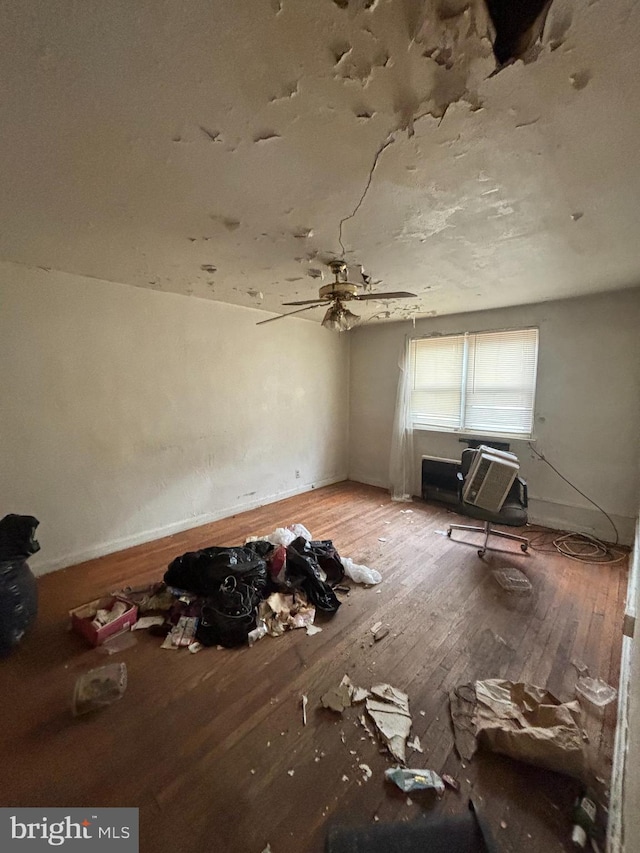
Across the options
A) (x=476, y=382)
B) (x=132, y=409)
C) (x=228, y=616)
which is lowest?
(x=228, y=616)

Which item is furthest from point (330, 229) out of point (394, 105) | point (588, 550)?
point (588, 550)

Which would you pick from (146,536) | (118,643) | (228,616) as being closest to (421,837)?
(228,616)

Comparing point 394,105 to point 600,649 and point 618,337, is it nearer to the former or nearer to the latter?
point 600,649

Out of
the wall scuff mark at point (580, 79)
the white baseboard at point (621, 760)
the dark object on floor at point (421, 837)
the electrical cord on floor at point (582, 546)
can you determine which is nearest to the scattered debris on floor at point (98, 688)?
the dark object on floor at point (421, 837)

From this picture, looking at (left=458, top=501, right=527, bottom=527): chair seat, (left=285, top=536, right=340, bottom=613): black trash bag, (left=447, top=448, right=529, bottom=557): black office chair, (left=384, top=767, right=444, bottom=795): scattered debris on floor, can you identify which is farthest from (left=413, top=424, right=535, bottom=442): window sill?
(left=384, top=767, right=444, bottom=795): scattered debris on floor

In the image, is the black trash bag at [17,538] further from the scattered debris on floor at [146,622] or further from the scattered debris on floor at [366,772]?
the scattered debris on floor at [366,772]

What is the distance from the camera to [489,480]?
288 centimetres

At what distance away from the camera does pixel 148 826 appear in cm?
113

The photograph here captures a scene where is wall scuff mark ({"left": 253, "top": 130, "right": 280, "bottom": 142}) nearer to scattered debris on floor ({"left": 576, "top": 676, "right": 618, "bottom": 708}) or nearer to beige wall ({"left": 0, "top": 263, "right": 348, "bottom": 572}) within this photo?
beige wall ({"left": 0, "top": 263, "right": 348, "bottom": 572})

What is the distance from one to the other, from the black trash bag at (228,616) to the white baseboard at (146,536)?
4.51 ft

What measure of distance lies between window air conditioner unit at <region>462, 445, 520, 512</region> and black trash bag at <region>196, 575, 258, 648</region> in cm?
200

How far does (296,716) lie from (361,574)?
1.16 m

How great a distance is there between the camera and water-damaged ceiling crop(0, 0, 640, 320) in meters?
0.83

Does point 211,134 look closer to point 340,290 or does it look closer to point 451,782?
point 340,290
